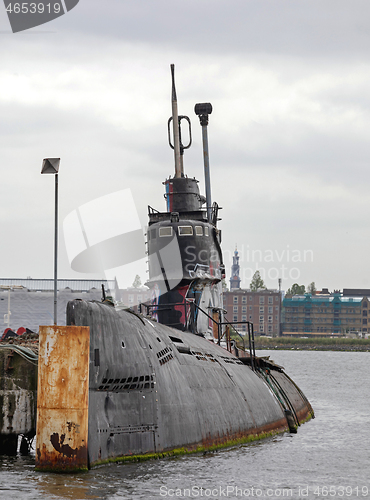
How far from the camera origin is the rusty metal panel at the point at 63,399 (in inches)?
511

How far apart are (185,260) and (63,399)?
11.9 metres

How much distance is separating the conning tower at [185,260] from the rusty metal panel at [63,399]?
9.15 meters

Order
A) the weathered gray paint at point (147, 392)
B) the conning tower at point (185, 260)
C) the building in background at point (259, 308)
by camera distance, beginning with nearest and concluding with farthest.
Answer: the weathered gray paint at point (147, 392) < the conning tower at point (185, 260) < the building in background at point (259, 308)

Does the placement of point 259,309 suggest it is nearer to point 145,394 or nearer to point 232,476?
point 232,476

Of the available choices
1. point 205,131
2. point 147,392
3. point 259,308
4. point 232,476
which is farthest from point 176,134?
point 259,308

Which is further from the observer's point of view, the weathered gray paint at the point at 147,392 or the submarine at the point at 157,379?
the weathered gray paint at the point at 147,392

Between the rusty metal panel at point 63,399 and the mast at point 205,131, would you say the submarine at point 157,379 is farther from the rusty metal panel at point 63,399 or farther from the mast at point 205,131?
the mast at point 205,131

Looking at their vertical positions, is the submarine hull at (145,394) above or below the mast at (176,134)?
below

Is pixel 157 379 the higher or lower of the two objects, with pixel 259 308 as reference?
lower

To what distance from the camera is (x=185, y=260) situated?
80.3ft

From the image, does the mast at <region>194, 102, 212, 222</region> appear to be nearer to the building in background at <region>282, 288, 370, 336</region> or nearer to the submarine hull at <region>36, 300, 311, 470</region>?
the submarine hull at <region>36, 300, 311, 470</region>

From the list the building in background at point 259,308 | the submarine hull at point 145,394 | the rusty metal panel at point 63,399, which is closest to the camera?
the rusty metal panel at point 63,399

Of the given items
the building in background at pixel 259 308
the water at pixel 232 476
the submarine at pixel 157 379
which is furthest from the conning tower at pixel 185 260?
the building in background at pixel 259 308

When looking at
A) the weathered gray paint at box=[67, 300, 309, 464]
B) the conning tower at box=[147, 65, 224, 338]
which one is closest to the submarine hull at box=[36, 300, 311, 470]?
the weathered gray paint at box=[67, 300, 309, 464]
